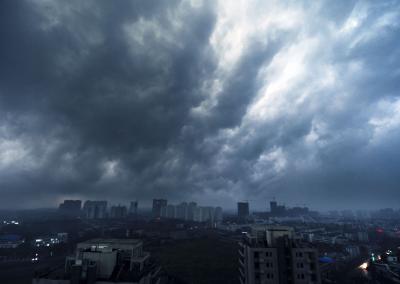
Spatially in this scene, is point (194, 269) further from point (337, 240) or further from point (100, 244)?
point (337, 240)

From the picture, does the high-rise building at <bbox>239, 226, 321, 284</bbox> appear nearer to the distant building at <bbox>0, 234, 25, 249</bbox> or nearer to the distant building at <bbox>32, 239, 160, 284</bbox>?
the distant building at <bbox>32, 239, 160, 284</bbox>

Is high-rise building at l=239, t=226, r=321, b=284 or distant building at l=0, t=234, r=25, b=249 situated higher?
high-rise building at l=239, t=226, r=321, b=284

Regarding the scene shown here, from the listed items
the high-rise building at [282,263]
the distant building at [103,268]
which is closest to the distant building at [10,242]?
the distant building at [103,268]

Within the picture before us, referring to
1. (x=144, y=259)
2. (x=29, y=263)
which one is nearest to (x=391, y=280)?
(x=144, y=259)

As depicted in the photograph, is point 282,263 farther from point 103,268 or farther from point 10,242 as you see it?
point 10,242

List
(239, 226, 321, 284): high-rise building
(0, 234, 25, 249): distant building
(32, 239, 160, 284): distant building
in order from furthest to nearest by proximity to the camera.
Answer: (0, 234, 25, 249): distant building → (239, 226, 321, 284): high-rise building → (32, 239, 160, 284): distant building

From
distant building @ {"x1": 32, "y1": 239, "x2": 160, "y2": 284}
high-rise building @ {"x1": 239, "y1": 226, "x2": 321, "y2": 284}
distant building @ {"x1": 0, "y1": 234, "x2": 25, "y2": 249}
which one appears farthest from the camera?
distant building @ {"x1": 0, "y1": 234, "x2": 25, "y2": 249}

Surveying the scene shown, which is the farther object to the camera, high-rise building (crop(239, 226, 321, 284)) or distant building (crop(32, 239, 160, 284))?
high-rise building (crop(239, 226, 321, 284))

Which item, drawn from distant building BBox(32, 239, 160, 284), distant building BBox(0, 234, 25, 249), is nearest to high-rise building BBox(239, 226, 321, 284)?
distant building BBox(32, 239, 160, 284)
